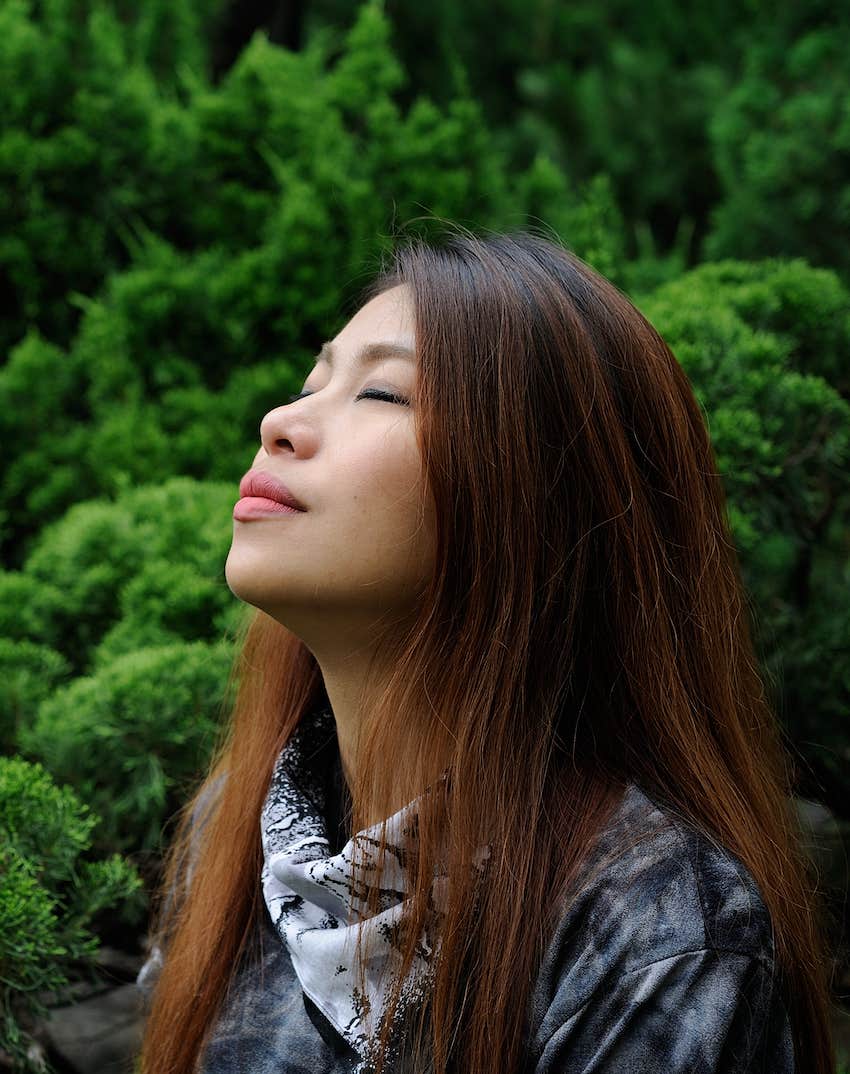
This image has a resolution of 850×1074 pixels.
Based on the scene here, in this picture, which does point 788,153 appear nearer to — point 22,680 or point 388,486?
point 388,486

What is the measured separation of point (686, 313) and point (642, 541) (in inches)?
45.0

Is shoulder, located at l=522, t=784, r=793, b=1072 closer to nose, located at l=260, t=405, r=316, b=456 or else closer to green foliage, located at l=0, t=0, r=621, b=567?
nose, located at l=260, t=405, r=316, b=456

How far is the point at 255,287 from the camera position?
3.80m

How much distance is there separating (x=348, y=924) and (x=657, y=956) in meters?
0.47

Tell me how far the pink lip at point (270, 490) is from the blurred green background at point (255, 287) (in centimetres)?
69

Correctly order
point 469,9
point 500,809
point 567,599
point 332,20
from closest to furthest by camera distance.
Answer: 1. point 500,809
2. point 567,599
3. point 469,9
4. point 332,20

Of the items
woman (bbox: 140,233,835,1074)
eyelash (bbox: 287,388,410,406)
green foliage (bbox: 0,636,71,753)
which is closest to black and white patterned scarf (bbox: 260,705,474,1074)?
woman (bbox: 140,233,835,1074)

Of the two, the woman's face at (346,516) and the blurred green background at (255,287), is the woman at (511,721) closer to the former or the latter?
the woman's face at (346,516)

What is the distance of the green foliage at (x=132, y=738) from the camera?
2.42 m

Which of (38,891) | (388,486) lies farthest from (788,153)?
(38,891)

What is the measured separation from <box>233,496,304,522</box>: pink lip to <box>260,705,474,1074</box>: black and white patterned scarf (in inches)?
18.1

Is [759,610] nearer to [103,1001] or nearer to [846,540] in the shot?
[846,540]

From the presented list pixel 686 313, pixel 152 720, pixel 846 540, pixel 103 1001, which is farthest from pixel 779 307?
pixel 103 1001

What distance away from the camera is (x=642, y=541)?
5.42ft
